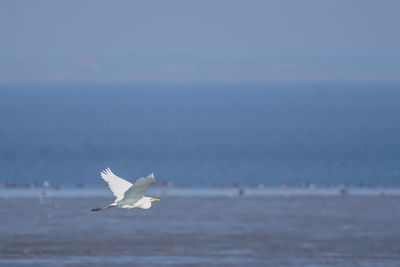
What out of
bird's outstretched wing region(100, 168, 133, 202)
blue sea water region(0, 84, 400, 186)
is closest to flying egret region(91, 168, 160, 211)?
bird's outstretched wing region(100, 168, 133, 202)

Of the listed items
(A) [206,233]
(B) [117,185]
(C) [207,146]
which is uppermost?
(C) [207,146]

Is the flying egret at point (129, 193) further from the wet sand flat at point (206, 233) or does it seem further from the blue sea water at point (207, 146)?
the blue sea water at point (207, 146)

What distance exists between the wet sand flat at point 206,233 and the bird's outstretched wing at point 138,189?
8.32m

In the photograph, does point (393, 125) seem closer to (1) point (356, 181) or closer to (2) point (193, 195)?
(1) point (356, 181)

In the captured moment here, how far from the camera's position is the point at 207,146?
74.1 m

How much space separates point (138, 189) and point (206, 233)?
12.5 m

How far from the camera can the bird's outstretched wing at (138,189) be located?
20.9 metres

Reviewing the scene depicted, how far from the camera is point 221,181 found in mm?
51031

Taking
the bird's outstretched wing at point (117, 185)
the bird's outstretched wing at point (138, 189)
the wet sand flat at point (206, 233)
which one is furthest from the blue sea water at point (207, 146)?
the bird's outstretched wing at point (138, 189)

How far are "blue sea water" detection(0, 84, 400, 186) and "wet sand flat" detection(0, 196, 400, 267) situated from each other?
10.8m

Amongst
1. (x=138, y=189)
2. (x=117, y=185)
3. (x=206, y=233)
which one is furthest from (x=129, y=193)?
→ (x=206, y=233)

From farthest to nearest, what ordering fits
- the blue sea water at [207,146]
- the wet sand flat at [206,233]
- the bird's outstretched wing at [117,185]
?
the blue sea water at [207,146] → the wet sand flat at [206,233] → the bird's outstretched wing at [117,185]

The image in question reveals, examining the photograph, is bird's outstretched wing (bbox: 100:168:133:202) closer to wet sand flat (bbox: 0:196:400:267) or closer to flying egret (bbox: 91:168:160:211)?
flying egret (bbox: 91:168:160:211)

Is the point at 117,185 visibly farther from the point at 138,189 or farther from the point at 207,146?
the point at 207,146
